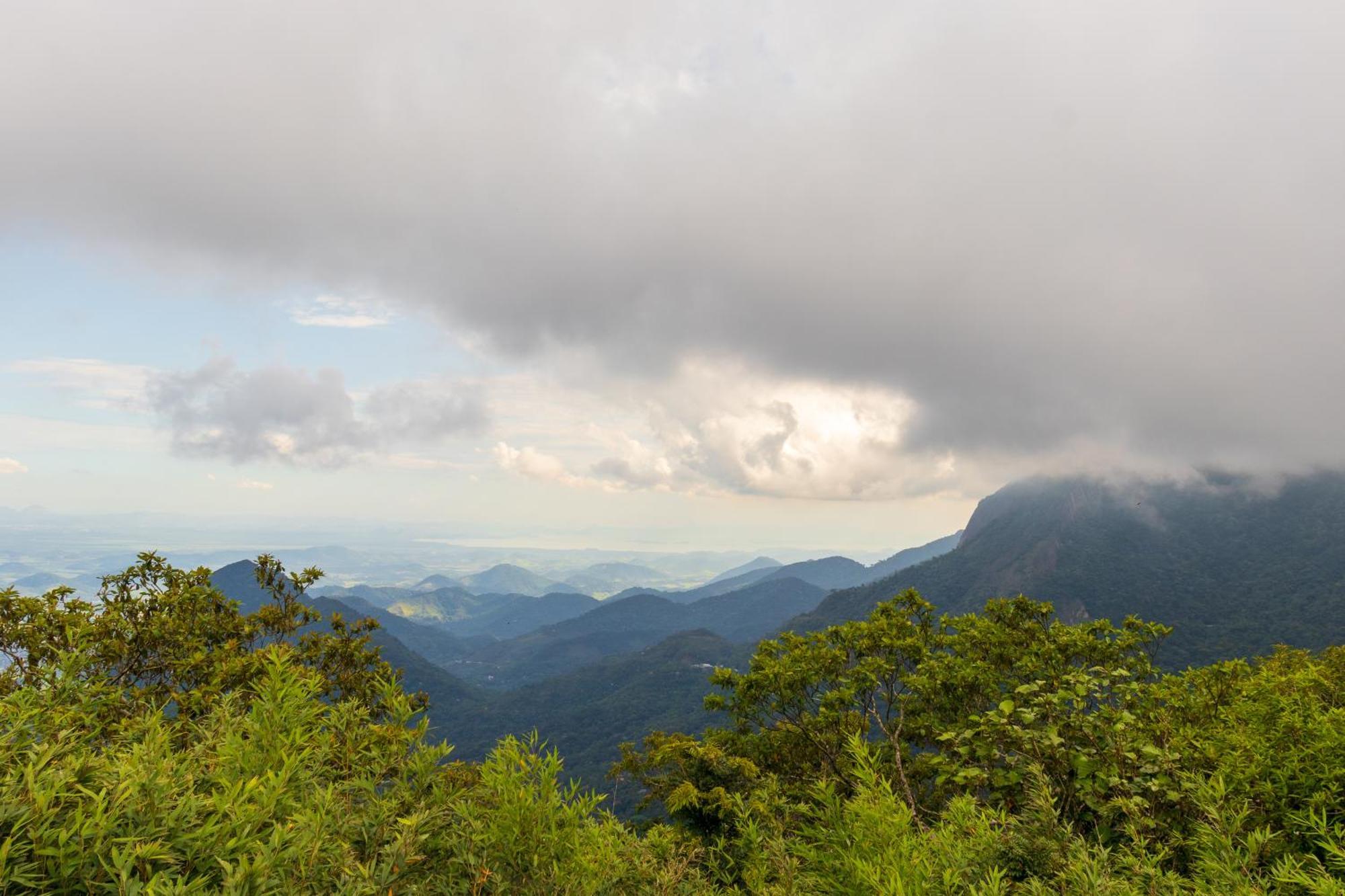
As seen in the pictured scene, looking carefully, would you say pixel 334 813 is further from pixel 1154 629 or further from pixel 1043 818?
pixel 1154 629

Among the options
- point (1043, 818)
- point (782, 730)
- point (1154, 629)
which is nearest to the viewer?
point (1043, 818)

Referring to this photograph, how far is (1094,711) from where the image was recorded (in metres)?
10.6

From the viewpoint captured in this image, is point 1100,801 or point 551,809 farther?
point 1100,801

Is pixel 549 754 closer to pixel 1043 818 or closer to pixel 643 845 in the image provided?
pixel 643 845

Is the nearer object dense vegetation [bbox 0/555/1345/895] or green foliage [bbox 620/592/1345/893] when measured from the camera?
dense vegetation [bbox 0/555/1345/895]

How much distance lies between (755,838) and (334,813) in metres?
4.57

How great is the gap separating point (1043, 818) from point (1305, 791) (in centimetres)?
417

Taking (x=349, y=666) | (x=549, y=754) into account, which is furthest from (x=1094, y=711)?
(x=349, y=666)

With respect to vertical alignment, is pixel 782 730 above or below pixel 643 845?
below

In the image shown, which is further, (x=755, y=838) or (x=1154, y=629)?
(x=1154, y=629)

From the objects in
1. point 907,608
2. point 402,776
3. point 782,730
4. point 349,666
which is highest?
point 402,776

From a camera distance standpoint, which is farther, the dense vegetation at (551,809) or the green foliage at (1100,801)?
the green foliage at (1100,801)

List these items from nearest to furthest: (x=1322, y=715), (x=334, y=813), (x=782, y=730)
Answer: (x=334, y=813) → (x=1322, y=715) → (x=782, y=730)

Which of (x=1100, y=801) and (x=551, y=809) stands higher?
(x=551, y=809)
